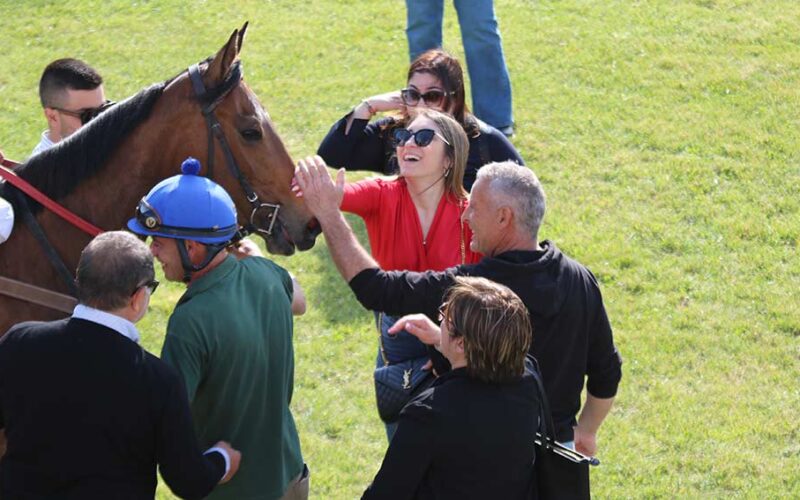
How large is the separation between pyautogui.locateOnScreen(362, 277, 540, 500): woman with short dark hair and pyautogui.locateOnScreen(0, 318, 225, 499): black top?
0.76m

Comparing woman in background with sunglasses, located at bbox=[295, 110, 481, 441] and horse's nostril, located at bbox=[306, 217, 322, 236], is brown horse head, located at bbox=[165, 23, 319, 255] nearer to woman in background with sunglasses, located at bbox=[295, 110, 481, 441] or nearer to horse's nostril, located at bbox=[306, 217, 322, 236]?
horse's nostril, located at bbox=[306, 217, 322, 236]

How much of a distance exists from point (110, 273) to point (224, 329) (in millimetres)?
508

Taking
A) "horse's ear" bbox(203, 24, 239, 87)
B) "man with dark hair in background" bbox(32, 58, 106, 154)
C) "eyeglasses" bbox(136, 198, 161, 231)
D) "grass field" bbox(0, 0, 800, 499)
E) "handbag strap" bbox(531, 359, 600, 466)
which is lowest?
"grass field" bbox(0, 0, 800, 499)

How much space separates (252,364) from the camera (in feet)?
13.4

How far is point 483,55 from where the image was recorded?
1020cm

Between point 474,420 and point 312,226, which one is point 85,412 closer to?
point 474,420

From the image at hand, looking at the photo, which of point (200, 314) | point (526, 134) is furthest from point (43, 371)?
point (526, 134)

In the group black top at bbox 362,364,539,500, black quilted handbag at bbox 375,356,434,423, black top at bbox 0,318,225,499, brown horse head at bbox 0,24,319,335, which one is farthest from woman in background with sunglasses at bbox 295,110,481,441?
black top at bbox 0,318,225,499

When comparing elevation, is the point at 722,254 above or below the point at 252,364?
below

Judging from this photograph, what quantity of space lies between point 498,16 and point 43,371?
383 inches

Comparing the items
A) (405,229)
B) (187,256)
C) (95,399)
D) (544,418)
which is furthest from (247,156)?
(544,418)

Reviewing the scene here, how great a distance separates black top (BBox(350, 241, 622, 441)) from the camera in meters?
4.32

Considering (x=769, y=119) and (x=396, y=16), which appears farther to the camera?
(x=396, y=16)

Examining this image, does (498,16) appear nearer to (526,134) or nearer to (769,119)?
(526,134)
